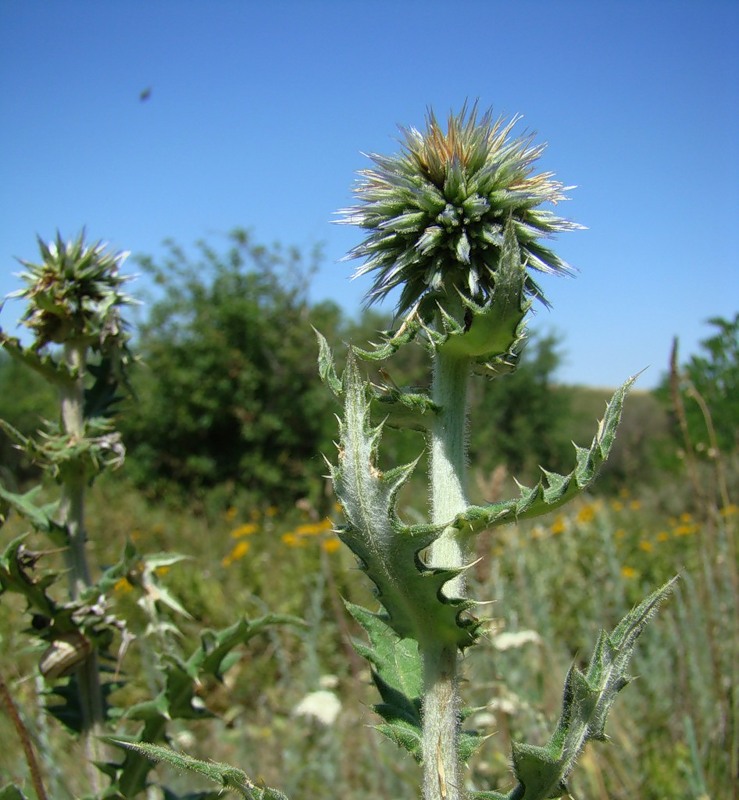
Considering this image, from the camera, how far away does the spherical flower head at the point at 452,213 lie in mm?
1594

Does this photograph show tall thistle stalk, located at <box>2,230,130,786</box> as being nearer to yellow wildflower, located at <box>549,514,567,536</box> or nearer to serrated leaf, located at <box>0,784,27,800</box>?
serrated leaf, located at <box>0,784,27,800</box>

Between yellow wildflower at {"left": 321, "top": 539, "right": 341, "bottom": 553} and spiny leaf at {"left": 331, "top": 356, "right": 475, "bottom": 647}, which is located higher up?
spiny leaf at {"left": 331, "top": 356, "right": 475, "bottom": 647}

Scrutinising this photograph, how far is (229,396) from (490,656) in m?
18.0

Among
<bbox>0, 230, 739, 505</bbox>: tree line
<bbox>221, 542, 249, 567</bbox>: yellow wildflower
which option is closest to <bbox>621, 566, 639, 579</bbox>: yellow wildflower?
<bbox>221, 542, 249, 567</bbox>: yellow wildflower

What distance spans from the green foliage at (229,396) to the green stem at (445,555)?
19161 millimetres

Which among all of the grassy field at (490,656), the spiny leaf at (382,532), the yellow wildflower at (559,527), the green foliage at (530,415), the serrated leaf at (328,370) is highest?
the green foliage at (530,415)

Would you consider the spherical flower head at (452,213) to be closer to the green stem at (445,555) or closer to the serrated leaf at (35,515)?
the green stem at (445,555)

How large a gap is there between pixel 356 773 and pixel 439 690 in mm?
4351

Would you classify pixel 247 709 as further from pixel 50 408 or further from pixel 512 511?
pixel 50 408

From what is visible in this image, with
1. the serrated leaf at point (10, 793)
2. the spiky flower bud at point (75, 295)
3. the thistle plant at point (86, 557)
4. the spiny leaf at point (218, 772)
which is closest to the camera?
the spiny leaf at point (218, 772)

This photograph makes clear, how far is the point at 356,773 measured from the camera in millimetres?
5125

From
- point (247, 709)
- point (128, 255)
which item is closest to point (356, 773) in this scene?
point (247, 709)

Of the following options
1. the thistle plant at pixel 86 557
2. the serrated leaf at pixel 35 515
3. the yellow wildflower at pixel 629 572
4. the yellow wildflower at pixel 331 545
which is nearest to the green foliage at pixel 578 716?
the thistle plant at pixel 86 557

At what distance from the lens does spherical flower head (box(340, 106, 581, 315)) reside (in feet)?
5.23
